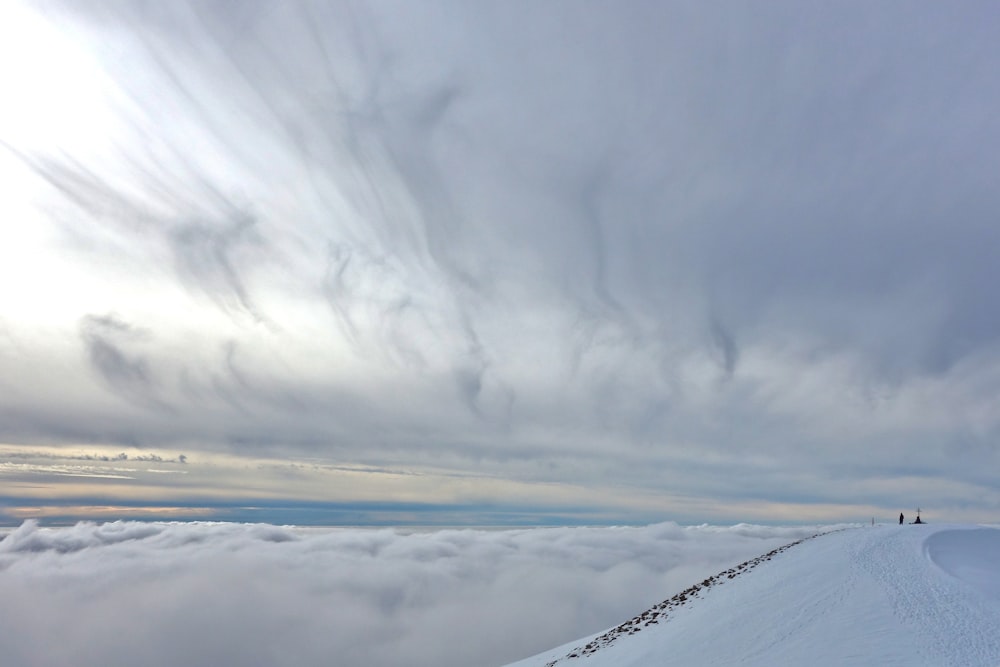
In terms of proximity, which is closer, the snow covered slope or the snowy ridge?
the snow covered slope

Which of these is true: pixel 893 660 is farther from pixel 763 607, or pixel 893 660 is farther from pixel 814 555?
pixel 814 555

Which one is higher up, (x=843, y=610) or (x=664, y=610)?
(x=843, y=610)

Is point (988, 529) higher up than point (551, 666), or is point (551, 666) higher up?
point (988, 529)

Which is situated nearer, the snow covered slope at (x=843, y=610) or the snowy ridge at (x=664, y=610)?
the snow covered slope at (x=843, y=610)

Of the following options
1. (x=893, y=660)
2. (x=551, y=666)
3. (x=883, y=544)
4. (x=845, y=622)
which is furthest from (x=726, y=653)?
(x=551, y=666)

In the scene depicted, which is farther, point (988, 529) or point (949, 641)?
point (988, 529)

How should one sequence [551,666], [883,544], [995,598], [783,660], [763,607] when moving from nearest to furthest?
[783,660], [995,598], [763,607], [883,544], [551,666]

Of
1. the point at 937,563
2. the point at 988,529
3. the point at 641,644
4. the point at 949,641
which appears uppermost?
the point at 988,529

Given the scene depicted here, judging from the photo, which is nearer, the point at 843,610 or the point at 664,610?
the point at 843,610
